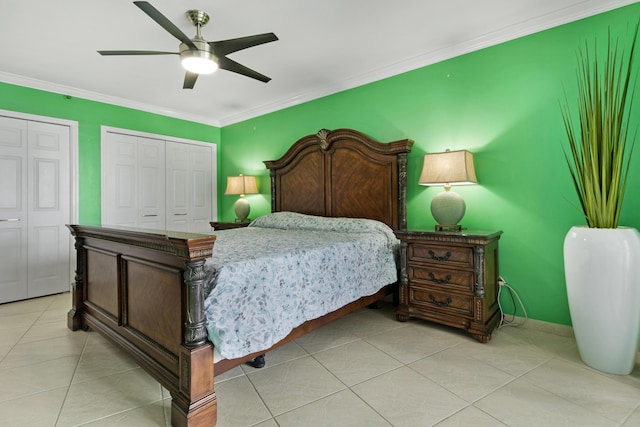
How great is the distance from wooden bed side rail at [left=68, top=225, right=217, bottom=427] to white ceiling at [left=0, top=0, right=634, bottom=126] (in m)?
1.58

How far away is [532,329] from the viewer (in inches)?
Result: 98.5

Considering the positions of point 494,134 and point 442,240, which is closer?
point 442,240

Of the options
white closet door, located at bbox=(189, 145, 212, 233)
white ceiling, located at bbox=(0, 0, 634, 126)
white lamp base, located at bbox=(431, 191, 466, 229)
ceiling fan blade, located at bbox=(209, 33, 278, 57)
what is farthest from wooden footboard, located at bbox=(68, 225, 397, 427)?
white closet door, located at bbox=(189, 145, 212, 233)

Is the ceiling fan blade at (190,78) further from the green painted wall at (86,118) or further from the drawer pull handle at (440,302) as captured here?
the drawer pull handle at (440,302)

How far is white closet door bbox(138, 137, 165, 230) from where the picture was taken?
14.4 feet

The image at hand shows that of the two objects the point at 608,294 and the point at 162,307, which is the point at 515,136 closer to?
the point at 608,294

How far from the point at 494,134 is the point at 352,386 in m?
2.26

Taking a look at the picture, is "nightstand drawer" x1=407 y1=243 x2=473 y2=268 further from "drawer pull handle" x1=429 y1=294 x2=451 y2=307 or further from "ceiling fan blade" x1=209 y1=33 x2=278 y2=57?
"ceiling fan blade" x1=209 y1=33 x2=278 y2=57

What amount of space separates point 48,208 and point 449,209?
4.25m

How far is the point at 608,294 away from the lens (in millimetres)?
1822

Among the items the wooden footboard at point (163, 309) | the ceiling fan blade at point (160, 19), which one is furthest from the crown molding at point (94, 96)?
the ceiling fan blade at point (160, 19)

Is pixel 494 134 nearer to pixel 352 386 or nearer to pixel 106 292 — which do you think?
pixel 352 386

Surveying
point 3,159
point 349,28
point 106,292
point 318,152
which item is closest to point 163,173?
point 3,159

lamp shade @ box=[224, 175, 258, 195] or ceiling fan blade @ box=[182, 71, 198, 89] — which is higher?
ceiling fan blade @ box=[182, 71, 198, 89]
